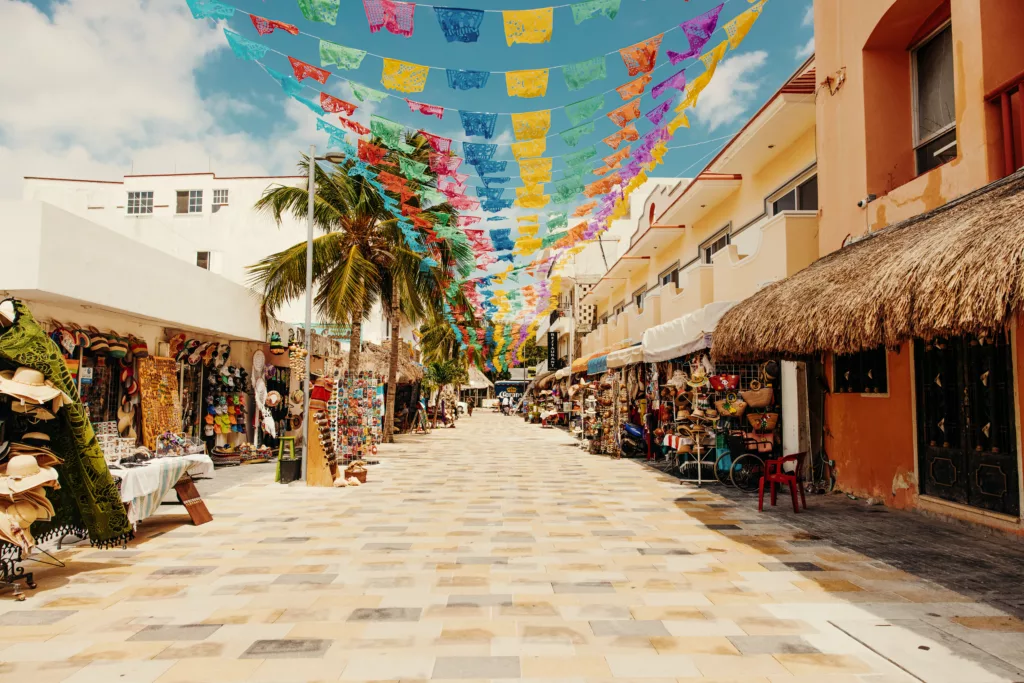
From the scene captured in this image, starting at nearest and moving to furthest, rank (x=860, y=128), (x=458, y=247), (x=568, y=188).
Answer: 1. (x=860, y=128)
2. (x=568, y=188)
3. (x=458, y=247)

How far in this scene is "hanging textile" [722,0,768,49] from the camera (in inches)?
316

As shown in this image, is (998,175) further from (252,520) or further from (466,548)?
(252,520)

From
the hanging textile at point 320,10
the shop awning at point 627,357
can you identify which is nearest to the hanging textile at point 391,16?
the hanging textile at point 320,10

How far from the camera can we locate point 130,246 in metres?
11.4

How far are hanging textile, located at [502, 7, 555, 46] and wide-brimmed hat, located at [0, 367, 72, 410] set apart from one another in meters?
5.64

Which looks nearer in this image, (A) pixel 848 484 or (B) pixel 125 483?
(B) pixel 125 483

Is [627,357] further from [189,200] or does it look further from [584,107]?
[189,200]

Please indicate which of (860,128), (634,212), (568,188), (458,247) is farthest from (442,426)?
(860,128)

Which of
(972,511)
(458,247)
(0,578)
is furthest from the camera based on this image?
(458,247)

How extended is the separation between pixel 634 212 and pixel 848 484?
30335 mm

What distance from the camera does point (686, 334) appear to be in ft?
40.7

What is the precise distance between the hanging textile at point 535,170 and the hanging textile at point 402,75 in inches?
110

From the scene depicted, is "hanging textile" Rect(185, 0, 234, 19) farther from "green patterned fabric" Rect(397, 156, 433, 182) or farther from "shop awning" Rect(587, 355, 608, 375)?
"shop awning" Rect(587, 355, 608, 375)

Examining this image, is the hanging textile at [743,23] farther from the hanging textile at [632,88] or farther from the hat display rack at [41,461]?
the hat display rack at [41,461]
